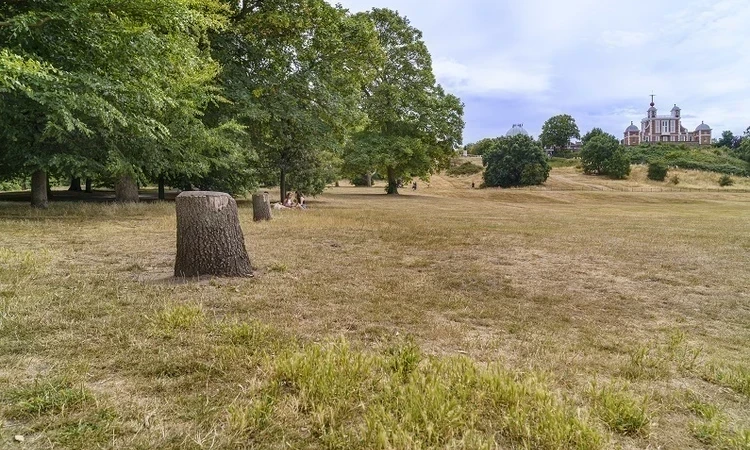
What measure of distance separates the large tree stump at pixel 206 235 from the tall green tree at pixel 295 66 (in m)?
11.8

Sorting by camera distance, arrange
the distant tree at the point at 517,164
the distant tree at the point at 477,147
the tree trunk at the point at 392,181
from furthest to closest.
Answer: the distant tree at the point at 477,147 → the distant tree at the point at 517,164 → the tree trunk at the point at 392,181

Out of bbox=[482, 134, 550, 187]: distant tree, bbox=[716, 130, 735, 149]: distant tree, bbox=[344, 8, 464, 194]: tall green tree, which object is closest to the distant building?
bbox=[716, 130, 735, 149]: distant tree

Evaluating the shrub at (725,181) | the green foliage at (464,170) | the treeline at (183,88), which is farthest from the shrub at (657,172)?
the treeline at (183,88)

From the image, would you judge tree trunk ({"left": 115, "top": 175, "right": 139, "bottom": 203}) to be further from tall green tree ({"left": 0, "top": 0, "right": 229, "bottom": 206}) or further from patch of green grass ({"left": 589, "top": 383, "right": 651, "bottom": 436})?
patch of green grass ({"left": 589, "top": 383, "right": 651, "bottom": 436})

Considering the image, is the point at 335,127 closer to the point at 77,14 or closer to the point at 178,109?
the point at 178,109

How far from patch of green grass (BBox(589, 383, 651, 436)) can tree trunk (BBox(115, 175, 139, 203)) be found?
18863 mm

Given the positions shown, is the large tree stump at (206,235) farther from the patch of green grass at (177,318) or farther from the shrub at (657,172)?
the shrub at (657,172)

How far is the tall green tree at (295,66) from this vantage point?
1661 cm

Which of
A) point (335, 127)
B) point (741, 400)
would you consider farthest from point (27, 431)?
point (335, 127)

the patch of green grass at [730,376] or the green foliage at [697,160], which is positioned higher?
the green foliage at [697,160]

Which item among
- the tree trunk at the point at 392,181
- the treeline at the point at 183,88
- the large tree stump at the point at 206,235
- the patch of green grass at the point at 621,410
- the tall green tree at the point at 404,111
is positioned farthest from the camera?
the tree trunk at the point at 392,181

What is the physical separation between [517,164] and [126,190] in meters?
46.2

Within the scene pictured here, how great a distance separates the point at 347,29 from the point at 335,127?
4665mm

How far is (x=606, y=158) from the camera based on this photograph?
6038 centimetres
